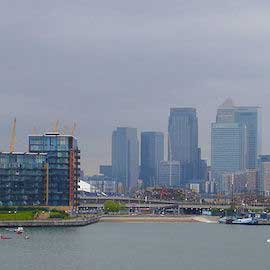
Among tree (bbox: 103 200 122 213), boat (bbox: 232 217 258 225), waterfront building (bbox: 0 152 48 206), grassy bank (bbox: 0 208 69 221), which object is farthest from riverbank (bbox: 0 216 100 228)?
tree (bbox: 103 200 122 213)

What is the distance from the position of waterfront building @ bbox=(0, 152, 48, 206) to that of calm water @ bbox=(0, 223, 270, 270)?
2524 centimetres

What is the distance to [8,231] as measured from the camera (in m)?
102

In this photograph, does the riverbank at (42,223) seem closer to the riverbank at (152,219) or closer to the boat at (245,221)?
the riverbank at (152,219)

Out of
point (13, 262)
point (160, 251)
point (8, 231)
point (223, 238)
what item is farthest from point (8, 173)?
point (13, 262)

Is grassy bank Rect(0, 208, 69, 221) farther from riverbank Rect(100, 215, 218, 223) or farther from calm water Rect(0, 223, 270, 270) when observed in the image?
riverbank Rect(100, 215, 218, 223)

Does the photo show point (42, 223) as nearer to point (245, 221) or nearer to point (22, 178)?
point (22, 178)

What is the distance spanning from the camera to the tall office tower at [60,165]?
128000 mm

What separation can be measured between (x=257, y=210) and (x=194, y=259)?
365 ft

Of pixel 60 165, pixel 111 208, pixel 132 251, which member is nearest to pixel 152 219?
pixel 111 208

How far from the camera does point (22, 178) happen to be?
126 metres

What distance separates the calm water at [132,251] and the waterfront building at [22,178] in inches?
994

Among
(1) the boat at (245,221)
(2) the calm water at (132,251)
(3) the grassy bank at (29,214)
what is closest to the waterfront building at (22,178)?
(3) the grassy bank at (29,214)

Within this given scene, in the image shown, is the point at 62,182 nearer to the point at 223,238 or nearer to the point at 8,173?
the point at 8,173

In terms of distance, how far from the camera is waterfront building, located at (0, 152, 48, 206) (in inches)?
4978
